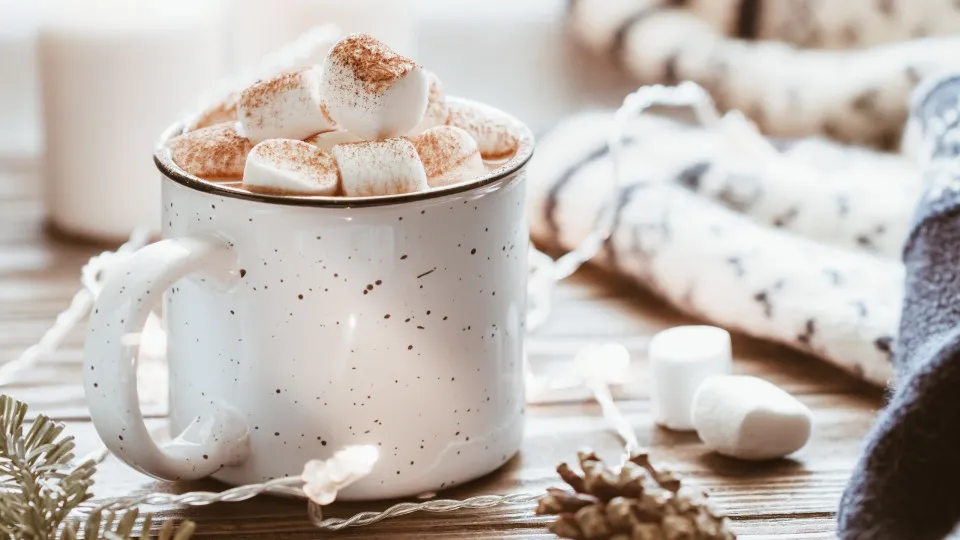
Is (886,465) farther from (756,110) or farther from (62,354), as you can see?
(756,110)

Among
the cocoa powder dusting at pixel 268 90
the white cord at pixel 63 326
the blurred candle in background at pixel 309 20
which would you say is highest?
the cocoa powder dusting at pixel 268 90

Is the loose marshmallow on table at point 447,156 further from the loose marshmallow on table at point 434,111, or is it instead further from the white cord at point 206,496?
the white cord at point 206,496

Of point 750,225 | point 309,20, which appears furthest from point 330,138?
point 309,20

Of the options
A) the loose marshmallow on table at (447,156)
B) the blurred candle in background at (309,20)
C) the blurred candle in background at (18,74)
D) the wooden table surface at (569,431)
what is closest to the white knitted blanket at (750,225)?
the wooden table surface at (569,431)

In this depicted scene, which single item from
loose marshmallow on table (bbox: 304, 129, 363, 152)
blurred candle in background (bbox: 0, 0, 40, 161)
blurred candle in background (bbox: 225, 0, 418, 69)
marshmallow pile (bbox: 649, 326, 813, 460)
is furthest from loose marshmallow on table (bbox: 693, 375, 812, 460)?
blurred candle in background (bbox: 0, 0, 40, 161)

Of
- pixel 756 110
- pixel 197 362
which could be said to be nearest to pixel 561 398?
pixel 197 362

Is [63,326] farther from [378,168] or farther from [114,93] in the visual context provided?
[378,168]
